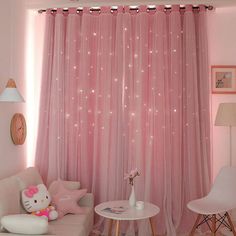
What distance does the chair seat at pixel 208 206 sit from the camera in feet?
10.1

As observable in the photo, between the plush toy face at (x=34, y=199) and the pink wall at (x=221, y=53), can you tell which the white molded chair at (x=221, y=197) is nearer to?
the pink wall at (x=221, y=53)

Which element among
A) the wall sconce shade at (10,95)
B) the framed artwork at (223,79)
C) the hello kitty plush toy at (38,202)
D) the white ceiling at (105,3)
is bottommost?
the hello kitty plush toy at (38,202)

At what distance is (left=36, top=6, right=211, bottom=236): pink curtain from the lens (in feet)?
12.1

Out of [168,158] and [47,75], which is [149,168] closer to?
[168,158]

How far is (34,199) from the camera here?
2887 millimetres

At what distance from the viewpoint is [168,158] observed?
369 cm

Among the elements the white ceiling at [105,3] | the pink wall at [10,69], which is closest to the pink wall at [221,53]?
the white ceiling at [105,3]

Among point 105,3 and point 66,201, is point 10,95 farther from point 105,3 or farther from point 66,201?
point 105,3

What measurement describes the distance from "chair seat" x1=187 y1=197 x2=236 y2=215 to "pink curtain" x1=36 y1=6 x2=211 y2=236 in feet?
0.89

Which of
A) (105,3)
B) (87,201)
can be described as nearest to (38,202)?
(87,201)

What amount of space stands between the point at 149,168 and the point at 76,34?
1.85 metres

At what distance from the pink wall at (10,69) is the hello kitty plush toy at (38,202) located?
503mm

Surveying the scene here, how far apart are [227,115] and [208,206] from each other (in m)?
1.00

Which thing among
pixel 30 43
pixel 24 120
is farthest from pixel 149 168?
pixel 30 43
